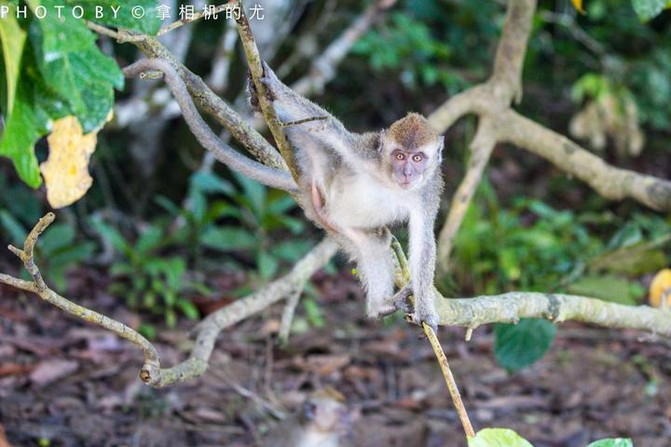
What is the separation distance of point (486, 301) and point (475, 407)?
2.22 m

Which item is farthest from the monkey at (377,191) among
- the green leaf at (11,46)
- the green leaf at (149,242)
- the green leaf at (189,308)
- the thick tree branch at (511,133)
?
the green leaf at (149,242)

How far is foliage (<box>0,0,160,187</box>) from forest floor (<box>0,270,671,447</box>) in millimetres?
3062

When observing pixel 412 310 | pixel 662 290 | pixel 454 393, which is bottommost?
pixel 454 393

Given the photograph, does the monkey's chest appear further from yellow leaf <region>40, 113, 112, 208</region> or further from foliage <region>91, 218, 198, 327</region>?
foliage <region>91, 218, 198, 327</region>

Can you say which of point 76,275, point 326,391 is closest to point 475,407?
point 326,391

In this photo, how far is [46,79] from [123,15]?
377 millimetres

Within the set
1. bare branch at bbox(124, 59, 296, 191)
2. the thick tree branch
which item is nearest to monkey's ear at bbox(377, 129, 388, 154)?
bare branch at bbox(124, 59, 296, 191)

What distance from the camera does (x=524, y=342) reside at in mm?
4969

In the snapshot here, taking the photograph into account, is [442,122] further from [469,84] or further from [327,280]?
[469,84]

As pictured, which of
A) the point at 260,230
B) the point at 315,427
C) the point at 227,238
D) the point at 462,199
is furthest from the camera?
the point at 260,230

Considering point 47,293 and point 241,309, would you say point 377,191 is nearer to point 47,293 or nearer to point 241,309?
point 241,309

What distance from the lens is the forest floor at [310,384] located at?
5262mm

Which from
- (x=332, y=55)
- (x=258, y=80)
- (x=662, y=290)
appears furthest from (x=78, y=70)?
(x=332, y=55)

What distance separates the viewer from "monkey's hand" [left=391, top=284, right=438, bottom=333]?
362cm
